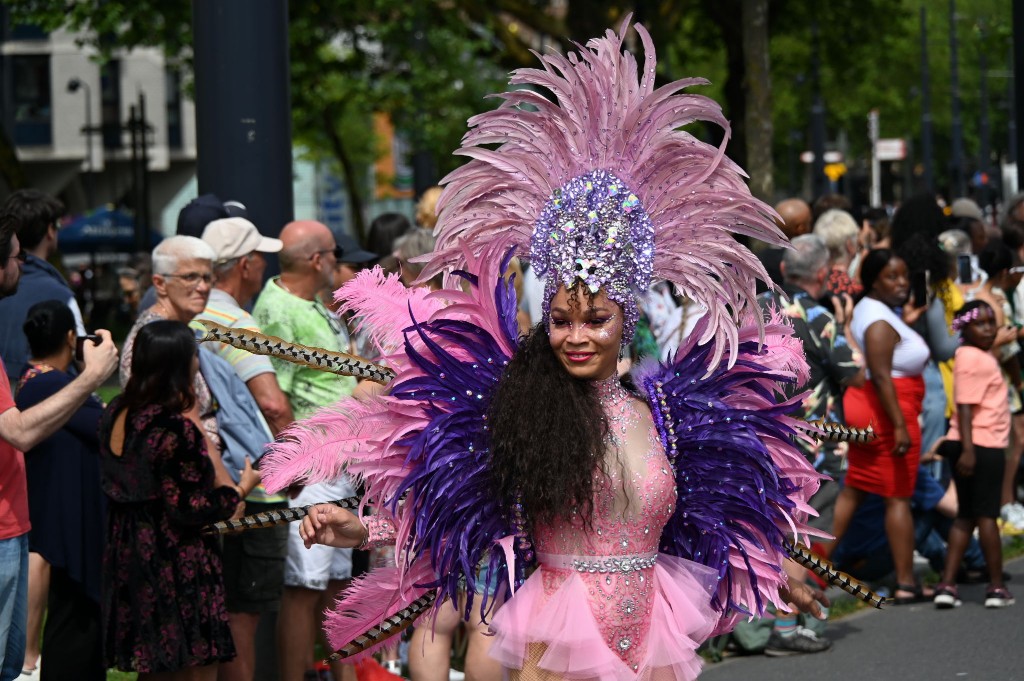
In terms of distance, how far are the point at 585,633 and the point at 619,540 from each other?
258 millimetres

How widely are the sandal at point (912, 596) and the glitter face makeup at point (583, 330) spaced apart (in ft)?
16.8

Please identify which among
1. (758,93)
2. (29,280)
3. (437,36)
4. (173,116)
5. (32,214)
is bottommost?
(29,280)

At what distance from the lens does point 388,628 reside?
419cm

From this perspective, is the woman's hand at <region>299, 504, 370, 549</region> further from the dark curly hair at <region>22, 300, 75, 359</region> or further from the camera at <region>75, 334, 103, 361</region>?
the dark curly hair at <region>22, 300, 75, 359</region>

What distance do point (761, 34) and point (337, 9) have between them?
6525 mm

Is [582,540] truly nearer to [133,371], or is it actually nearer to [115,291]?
[133,371]

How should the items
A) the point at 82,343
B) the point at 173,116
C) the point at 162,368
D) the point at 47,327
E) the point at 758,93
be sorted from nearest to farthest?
the point at 162,368
the point at 82,343
the point at 47,327
the point at 758,93
the point at 173,116

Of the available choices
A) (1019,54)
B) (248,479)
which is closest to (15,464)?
(248,479)

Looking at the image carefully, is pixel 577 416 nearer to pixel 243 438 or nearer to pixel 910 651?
pixel 243 438

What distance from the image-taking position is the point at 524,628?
3859 mm

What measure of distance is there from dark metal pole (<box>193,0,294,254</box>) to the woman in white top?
129 inches

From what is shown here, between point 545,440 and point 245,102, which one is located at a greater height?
point 245,102

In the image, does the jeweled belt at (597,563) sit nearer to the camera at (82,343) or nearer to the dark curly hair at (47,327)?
the camera at (82,343)

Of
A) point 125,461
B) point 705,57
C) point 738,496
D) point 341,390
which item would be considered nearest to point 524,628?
point 738,496
